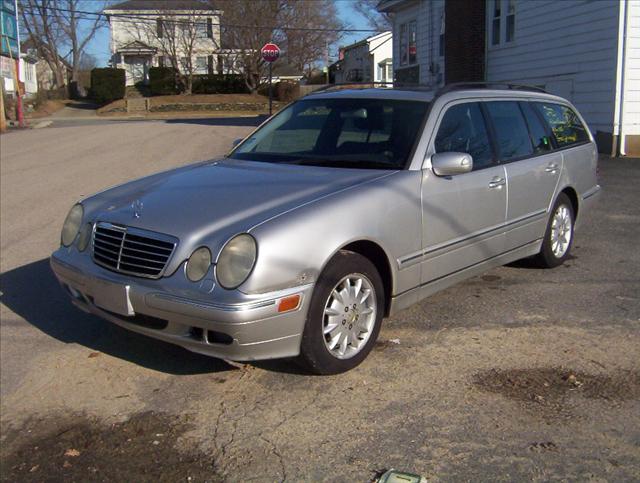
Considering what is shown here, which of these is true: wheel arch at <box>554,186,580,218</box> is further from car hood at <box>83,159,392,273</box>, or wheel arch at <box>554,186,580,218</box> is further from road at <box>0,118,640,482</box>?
car hood at <box>83,159,392,273</box>

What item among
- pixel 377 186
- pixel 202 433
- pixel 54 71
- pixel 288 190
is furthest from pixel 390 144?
pixel 54 71

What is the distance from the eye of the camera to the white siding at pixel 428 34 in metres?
23.8

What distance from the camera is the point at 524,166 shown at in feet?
18.6

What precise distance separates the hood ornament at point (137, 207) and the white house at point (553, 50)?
41.8 feet

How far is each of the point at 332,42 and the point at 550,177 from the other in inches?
2084

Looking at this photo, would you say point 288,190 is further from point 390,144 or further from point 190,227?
point 390,144

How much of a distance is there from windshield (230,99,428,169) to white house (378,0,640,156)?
11.0 metres

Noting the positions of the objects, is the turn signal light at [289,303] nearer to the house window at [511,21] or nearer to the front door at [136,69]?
the house window at [511,21]

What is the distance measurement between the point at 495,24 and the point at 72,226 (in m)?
18.1

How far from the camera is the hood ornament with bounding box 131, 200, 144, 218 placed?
13.6 feet

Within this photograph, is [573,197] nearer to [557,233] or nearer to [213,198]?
[557,233]

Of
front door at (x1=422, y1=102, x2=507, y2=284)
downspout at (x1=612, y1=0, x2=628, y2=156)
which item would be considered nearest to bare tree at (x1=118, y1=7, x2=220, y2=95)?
downspout at (x1=612, y1=0, x2=628, y2=156)

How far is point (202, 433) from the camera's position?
3.59m

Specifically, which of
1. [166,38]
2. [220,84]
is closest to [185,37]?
[166,38]
